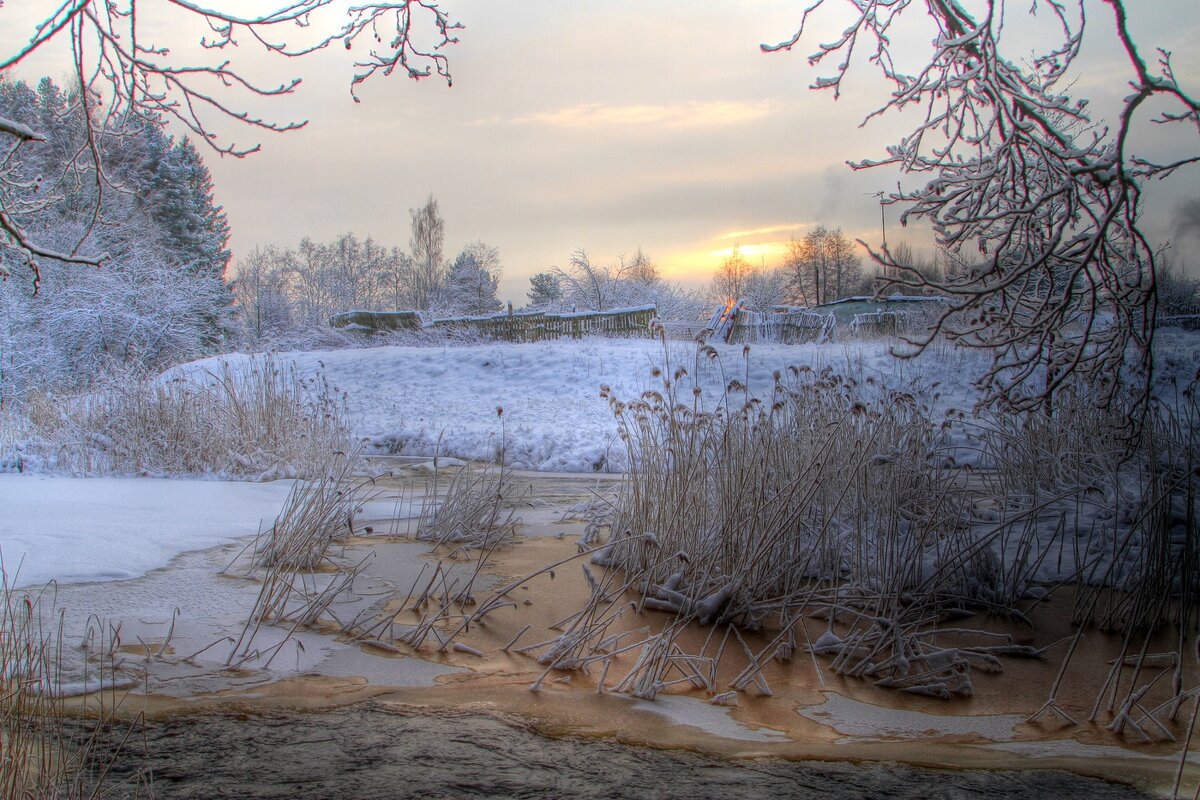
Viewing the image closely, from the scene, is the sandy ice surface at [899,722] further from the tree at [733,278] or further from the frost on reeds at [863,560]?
the tree at [733,278]

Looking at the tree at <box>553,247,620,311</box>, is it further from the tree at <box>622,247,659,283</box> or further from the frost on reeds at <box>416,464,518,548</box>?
the frost on reeds at <box>416,464,518,548</box>

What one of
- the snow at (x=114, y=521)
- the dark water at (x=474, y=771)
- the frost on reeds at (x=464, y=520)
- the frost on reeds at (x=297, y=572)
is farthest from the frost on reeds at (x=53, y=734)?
the frost on reeds at (x=464, y=520)

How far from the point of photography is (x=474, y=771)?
2.12 meters

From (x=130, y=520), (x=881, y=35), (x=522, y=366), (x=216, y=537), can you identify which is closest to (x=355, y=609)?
(x=216, y=537)

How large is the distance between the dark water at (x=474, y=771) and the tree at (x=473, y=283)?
26.6m

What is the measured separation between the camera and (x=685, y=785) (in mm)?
2070

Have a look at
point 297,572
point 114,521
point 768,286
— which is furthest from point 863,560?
point 768,286

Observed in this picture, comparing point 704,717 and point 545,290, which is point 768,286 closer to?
point 545,290

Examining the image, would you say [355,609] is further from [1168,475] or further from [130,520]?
[1168,475]

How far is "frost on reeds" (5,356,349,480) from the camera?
729 centimetres

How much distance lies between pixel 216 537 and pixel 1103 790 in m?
4.33

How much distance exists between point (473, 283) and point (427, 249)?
2.69 metres

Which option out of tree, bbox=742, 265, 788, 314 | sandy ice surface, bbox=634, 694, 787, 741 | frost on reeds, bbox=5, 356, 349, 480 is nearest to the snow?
frost on reeds, bbox=5, 356, 349, 480

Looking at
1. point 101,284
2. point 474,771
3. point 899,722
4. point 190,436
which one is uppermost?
point 101,284
